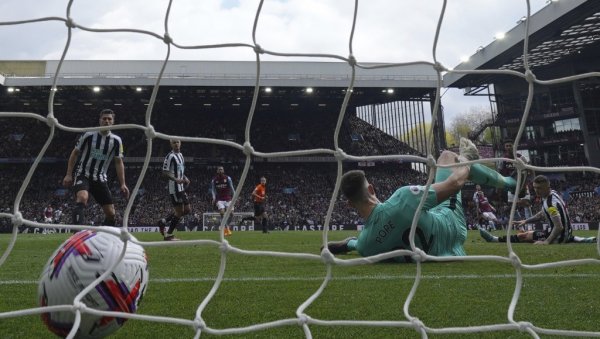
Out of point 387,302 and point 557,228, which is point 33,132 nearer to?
point 557,228

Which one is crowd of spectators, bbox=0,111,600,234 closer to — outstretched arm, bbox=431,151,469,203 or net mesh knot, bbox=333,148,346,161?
outstretched arm, bbox=431,151,469,203

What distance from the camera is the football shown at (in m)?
1.98

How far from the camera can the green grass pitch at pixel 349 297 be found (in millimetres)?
2375

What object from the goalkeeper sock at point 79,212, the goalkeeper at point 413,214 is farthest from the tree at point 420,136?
the goalkeeper at point 413,214

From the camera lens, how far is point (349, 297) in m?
3.09

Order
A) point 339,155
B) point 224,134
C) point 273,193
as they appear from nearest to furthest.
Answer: point 339,155
point 273,193
point 224,134

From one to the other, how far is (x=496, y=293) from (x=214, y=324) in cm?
179

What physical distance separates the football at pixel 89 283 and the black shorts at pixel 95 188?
4641mm

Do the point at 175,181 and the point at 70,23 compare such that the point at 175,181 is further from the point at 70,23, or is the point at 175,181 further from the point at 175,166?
the point at 70,23

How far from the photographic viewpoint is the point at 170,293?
10.8 feet

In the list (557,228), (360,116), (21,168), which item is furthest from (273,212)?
(557,228)

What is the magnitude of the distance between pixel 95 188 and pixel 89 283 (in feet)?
16.0

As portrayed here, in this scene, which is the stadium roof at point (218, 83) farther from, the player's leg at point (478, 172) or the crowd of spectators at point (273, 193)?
the player's leg at point (478, 172)

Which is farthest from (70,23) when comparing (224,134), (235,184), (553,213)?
(224,134)
